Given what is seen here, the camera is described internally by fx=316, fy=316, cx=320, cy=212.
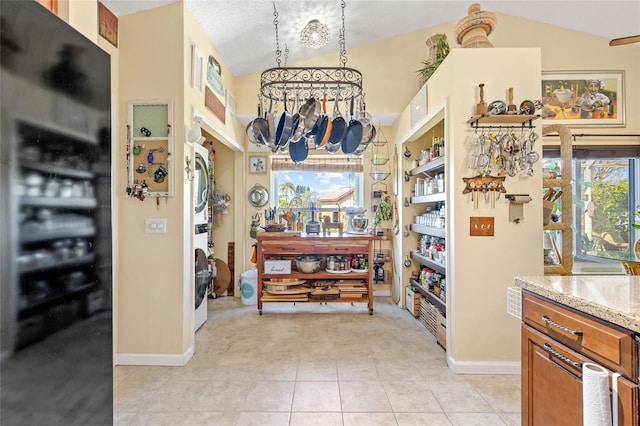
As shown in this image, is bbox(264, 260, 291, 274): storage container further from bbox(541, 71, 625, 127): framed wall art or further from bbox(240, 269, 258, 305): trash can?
bbox(541, 71, 625, 127): framed wall art

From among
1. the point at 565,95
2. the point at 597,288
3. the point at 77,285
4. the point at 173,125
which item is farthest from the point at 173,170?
the point at 565,95

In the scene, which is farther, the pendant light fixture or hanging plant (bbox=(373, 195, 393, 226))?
hanging plant (bbox=(373, 195, 393, 226))

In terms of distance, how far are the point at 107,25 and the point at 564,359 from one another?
3547 millimetres

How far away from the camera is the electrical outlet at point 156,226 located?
8.47ft

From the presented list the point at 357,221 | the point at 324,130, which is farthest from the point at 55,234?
the point at 357,221

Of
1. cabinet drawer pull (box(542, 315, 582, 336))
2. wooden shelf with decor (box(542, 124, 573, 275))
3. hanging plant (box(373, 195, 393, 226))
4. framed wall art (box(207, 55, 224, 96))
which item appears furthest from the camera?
hanging plant (box(373, 195, 393, 226))

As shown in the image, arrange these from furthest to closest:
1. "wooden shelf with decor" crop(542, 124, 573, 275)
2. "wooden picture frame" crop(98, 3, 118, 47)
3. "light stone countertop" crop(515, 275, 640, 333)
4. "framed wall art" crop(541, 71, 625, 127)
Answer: "framed wall art" crop(541, 71, 625, 127)
"wooden shelf with decor" crop(542, 124, 573, 275)
"wooden picture frame" crop(98, 3, 118, 47)
"light stone countertop" crop(515, 275, 640, 333)

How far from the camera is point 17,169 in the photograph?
895 millimetres

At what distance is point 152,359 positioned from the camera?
258 cm

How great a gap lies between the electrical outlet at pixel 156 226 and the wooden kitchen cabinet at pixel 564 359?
251 cm

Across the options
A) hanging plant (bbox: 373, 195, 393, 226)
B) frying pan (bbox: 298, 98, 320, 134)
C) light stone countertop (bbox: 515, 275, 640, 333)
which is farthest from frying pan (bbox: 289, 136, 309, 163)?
light stone countertop (bbox: 515, 275, 640, 333)

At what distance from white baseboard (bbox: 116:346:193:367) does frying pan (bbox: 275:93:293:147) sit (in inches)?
79.0

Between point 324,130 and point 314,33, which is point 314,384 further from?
point 314,33

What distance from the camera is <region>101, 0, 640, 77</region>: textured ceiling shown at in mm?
2861
